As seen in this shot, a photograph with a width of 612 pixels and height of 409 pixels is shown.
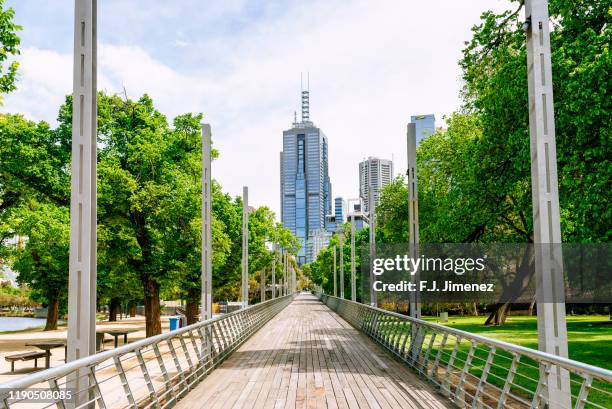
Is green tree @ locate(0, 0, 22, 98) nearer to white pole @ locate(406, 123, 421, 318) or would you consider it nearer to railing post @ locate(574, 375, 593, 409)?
white pole @ locate(406, 123, 421, 318)

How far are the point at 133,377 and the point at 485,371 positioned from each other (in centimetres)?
917

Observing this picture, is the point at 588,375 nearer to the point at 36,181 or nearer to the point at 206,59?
the point at 206,59

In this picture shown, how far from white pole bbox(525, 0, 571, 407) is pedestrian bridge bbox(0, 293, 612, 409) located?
0.67m

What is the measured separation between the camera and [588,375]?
5121mm

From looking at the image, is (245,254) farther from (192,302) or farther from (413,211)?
(192,302)

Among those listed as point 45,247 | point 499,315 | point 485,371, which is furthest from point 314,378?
point 499,315

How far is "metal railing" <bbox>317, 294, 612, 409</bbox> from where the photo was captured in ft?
19.5

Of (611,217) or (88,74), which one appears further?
(611,217)

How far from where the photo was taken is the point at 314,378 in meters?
12.0

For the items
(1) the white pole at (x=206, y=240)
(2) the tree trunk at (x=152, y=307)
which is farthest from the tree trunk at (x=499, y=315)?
(1) the white pole at (x=206, y=240)

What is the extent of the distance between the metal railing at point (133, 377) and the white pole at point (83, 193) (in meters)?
0.43

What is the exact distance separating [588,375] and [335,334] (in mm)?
19679

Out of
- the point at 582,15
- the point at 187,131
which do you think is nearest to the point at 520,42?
the point at 582,15

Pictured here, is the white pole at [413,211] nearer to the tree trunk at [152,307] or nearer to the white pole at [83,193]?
the white pole at [83,193]
